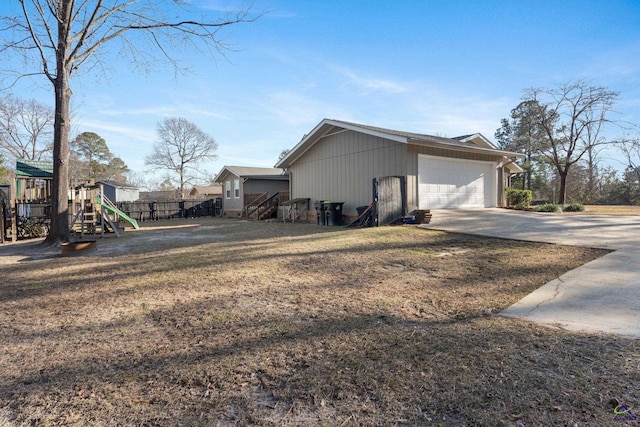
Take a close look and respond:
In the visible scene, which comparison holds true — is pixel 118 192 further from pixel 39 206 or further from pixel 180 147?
pixel 39 206

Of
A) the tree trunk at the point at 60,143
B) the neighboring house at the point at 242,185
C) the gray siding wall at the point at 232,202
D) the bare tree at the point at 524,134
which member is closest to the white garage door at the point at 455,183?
the tree trunk at the point at 60,143

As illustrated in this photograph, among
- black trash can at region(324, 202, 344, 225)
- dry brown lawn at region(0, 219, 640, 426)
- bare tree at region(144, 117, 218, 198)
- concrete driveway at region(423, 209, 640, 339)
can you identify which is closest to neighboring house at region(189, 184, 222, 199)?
bare tree at region(144, 117, 218, 198)

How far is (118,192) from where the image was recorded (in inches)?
1499

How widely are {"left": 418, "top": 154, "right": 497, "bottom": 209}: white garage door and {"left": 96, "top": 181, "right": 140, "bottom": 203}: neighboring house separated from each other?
27257mm

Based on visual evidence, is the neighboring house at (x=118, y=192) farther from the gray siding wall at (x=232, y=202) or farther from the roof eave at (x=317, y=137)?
the roof eave at (x=317, y=137)

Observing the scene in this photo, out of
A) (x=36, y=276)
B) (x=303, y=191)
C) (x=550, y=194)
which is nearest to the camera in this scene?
(x=36, y=276)

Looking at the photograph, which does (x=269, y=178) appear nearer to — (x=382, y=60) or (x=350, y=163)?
(x=350, y=163)

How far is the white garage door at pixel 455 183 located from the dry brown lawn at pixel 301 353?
671 cm

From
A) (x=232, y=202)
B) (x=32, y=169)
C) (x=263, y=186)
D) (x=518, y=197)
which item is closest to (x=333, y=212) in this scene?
(x=518, y=197)

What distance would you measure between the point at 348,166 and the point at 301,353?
1124 cm

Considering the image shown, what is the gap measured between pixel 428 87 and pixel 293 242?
10815mm

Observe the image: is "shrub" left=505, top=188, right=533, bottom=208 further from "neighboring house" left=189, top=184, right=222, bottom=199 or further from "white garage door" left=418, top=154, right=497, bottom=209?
"neighboring house" left=189, top=184, right=222, bottom=199

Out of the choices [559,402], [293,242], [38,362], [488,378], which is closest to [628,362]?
[559,402]

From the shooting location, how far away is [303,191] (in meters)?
16.1
